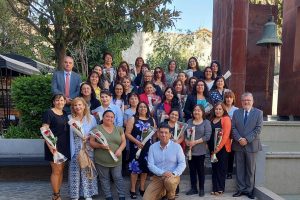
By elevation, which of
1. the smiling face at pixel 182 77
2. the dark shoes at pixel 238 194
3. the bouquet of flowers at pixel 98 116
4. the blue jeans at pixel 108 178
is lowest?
the dark shoes at pixel 238 194

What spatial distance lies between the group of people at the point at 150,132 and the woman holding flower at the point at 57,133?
0.05ft

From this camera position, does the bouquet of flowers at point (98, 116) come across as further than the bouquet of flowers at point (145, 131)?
Yes

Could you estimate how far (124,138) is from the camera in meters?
6.44

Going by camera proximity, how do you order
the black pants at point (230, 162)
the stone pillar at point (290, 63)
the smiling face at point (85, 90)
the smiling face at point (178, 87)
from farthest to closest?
the stone pillar at point (290, 63), the smiling face at point (178, 87), the black pants at point (230, 162), the smiling face at point (85, 90)

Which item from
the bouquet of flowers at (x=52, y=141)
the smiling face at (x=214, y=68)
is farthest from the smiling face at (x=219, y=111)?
the bouquet of flowers at (x=52, y=141)

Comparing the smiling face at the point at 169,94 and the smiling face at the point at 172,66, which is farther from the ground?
the smiling face at the point at 172,66

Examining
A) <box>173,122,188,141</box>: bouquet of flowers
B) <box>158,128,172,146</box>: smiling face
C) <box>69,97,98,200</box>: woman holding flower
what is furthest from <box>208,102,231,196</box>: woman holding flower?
<box>69,97,98,200</box>: woman holding flower

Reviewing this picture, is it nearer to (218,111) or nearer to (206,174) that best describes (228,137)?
(218,111)

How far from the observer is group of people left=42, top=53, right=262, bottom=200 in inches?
244

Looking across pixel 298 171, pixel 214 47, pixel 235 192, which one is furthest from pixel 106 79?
pixel 214 47

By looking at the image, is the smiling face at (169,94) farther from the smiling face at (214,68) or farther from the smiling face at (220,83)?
the smiling face at (214,68)

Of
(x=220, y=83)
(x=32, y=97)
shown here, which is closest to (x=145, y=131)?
(x=220, y=83)

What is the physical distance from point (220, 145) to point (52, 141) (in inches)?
117

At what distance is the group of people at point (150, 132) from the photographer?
620 centimetres
